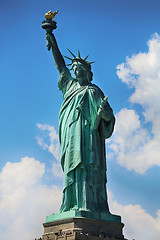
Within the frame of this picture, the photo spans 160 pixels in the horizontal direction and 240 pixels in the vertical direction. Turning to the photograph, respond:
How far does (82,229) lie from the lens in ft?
46.6

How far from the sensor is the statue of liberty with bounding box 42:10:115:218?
15.5 metres

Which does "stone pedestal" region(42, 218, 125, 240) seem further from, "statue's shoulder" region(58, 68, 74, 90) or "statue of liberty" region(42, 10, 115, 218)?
"statue's shoulder" region(58, 68, 74, 90)

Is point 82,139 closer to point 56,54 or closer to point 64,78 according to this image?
point 64,78

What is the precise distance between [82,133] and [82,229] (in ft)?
13.0

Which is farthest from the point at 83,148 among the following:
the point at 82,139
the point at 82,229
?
the point at 82,229

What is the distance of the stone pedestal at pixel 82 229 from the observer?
13.9 m

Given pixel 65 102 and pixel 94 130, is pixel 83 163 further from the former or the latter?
pixel 65 102

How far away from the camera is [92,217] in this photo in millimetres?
14875

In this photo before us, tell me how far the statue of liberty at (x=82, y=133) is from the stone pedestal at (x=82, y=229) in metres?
0.59

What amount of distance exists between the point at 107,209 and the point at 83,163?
208cm

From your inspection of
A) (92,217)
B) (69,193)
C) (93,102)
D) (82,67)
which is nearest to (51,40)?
(82,67)

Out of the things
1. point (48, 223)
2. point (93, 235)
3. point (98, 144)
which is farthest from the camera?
point (98, 144)

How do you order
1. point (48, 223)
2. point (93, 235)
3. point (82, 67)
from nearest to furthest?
1. point (93, 235)
2. point (48, 223)
3. point (82, 67)

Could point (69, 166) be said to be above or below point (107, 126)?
below
